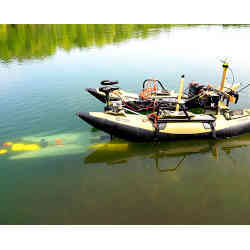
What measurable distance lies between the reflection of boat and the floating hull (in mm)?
460

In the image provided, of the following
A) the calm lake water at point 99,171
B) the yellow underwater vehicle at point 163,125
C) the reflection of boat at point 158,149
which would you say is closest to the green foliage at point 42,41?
the calm lake water at point 99,171

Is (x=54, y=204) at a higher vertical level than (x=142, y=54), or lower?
lower

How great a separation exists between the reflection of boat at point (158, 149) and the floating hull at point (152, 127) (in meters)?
0.46

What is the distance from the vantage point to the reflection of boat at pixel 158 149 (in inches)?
436

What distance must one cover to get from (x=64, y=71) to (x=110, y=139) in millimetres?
15314

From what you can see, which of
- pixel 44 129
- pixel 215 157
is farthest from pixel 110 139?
pixel 215 157

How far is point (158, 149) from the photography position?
11625 millimetres

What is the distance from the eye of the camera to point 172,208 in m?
8.12

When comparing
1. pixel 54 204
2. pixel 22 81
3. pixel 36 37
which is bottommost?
pixel 54 204

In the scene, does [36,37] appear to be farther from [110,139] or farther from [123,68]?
[110,139]

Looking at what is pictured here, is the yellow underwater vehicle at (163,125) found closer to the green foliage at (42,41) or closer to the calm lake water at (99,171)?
the calm lake water at (99,171)

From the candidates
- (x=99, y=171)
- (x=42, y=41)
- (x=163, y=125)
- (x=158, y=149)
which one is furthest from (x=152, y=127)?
(x=42, y=41)

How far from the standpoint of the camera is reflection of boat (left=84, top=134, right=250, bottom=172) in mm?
11078

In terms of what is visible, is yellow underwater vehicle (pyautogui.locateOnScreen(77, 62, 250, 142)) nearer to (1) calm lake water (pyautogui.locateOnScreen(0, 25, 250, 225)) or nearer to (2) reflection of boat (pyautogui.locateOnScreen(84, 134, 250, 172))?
(2) reflection of boat (pyautogui.locateOnScreen(84, 134, 250, 172))
